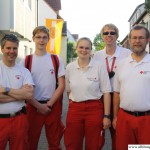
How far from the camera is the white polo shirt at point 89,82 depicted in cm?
453

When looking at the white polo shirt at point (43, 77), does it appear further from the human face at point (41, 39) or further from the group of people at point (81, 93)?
the human face at point (41, 39)

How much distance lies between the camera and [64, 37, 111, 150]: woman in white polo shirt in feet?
14.9

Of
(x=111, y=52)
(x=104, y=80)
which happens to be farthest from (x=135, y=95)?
(x=111, y=52)

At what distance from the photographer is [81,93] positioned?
4.54 meters

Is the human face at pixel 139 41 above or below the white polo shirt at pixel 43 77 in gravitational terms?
above

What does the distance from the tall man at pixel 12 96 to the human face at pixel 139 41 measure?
1521 mm

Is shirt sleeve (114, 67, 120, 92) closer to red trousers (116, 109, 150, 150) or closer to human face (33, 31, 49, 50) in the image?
red trousers (116, 109, 150, 150)

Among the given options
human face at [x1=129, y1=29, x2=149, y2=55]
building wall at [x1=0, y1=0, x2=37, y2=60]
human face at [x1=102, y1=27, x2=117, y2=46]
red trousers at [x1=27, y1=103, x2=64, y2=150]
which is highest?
building wall at [x1=0, y1=0, x2=37, y2=60]

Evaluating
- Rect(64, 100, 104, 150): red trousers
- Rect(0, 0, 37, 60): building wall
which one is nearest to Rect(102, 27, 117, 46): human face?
Rect(64, 100, 104, 150): red trousers

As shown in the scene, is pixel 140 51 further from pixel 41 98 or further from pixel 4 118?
pixel 4 118

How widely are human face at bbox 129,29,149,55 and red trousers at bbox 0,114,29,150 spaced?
5.92 feet

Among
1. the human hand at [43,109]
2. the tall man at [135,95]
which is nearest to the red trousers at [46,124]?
the human hand at [43,109]

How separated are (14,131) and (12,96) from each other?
0.49 metres

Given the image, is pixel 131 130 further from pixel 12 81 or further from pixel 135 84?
pixel 12 81
